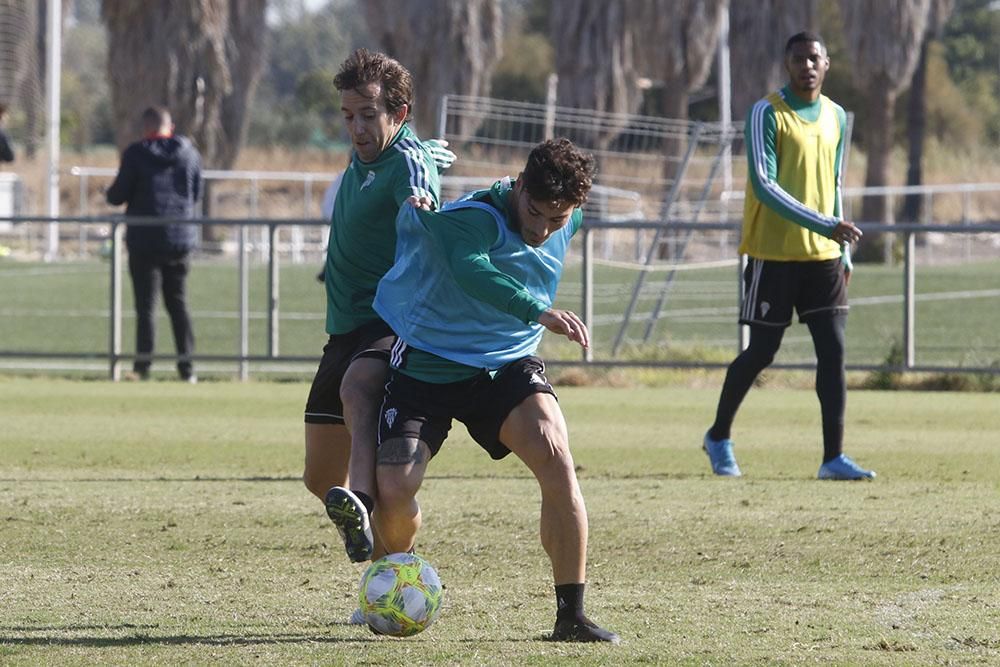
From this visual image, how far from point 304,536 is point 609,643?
8.25 ft

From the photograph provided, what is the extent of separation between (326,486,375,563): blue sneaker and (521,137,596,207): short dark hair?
105 centimetres

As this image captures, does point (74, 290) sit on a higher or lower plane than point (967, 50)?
lower

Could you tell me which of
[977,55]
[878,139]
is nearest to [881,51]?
[878,139]

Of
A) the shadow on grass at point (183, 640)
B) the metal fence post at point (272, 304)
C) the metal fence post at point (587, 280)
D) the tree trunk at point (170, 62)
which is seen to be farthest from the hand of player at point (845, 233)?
the tree trunk at point (170, 62)

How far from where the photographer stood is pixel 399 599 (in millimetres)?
5637

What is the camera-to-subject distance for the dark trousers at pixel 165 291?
1584 cm

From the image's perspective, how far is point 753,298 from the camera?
31.3ft

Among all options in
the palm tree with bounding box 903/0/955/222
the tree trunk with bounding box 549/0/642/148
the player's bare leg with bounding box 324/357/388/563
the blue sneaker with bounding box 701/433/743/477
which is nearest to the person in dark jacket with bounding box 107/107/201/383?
the blue sneaker with bounding box 701/433/743/477

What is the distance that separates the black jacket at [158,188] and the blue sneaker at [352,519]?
10.4 m

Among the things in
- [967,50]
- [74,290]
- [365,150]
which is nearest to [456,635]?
[365,150]

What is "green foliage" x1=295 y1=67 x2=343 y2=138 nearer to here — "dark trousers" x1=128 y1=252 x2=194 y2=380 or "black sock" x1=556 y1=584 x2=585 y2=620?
"dark trousers" x1=128 y1=252 x2=194 y2=380

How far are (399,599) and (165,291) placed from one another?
10.6 m

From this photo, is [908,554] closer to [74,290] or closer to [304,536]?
[304,536]

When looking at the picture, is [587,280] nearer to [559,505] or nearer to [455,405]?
[455,405]
